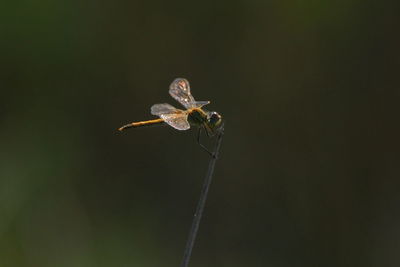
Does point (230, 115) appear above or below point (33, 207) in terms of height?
above

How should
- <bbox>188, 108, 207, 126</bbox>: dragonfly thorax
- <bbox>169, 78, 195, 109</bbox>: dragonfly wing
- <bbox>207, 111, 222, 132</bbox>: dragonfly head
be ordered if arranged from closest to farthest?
<bbox>207, 111, 222, 132</bbox>: dragonfly head < <bbox>188, 108, 207, 126</bbox>: dragonfly thorax < <bbox>169, 78, 195, 109</bbox>: dragonfly wing

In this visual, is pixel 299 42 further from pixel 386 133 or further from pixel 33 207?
pixel 33 207

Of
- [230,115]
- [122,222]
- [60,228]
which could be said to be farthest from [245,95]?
[60,228]

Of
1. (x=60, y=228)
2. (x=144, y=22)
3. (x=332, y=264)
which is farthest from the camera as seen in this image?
(x=144, y=22)

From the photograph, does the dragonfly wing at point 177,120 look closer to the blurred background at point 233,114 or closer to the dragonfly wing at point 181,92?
the dragonfly wing at point 181,92

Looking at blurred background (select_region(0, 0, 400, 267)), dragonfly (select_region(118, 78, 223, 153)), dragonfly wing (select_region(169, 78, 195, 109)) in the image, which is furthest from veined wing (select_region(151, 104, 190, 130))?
blurred background (select_region(0, 0, 400, 267))

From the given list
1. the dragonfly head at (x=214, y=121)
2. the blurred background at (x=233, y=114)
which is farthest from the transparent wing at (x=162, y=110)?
the blurred background at (x=233, y=114)

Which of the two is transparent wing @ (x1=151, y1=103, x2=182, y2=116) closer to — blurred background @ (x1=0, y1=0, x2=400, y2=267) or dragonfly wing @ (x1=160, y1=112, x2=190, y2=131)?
dragonfly wing @ (x1=160, y1=112, x2=190, y2=131)
